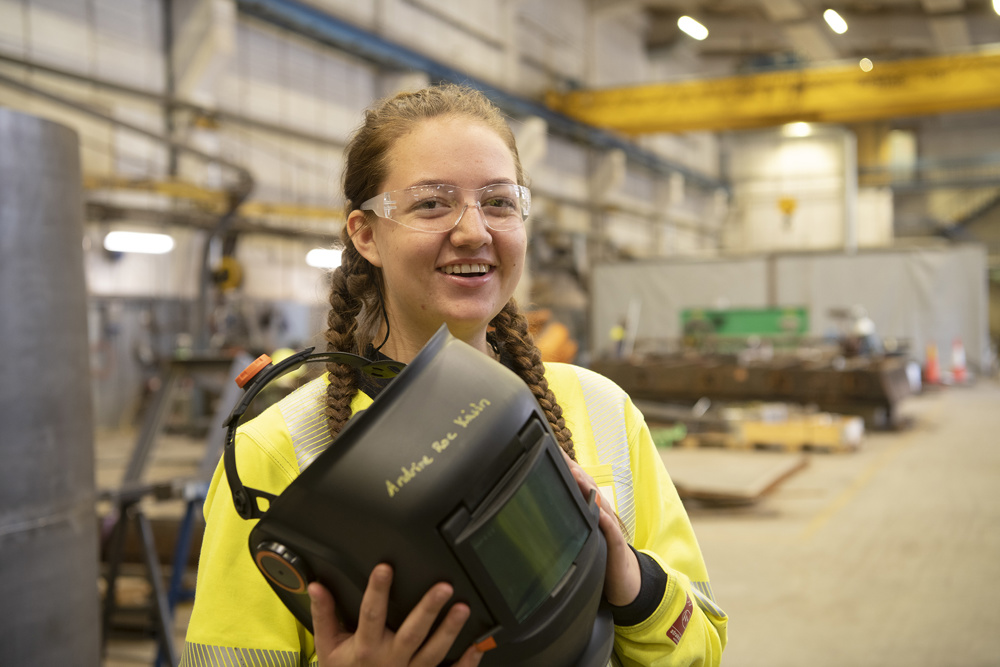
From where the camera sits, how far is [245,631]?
1020 mm

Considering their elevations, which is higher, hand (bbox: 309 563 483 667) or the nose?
the nose

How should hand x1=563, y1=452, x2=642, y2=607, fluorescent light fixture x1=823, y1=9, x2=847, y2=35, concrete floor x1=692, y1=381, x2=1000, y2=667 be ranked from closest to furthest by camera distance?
hand x1=563, y1=452, x2=642, y2=607, concrete floor x1=692, y1=381, x2=1000, y2=667, fluorescent light fixture x1=823, y1=9, x2=847, y2=35

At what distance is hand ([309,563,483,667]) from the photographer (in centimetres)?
78

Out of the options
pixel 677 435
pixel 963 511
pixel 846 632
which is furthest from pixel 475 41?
pixel 846 632

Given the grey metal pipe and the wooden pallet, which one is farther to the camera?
the wooden pallet

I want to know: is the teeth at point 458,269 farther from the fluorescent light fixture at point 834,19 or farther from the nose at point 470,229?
the fluorescent light fixture at point 834,19

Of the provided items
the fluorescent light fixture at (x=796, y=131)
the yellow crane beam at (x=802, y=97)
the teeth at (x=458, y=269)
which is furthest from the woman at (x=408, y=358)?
the fluorescent light fixture at (x=796, y=131)

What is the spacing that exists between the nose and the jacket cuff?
45 centimetres

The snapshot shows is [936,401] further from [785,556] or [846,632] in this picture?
[846,632]

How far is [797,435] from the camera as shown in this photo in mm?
8695

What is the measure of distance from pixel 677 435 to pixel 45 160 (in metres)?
7.70

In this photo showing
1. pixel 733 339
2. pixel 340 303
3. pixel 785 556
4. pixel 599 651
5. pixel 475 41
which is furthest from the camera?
pixel 475 41

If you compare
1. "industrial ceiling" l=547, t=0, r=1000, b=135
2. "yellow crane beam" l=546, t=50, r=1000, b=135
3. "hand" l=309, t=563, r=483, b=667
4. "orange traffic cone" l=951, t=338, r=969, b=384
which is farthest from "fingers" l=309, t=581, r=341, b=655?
"orange traffic cone" l=951, t=338, r=969, b=384

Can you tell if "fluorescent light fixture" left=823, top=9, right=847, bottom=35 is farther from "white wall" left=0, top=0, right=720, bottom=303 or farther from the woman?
the woman
